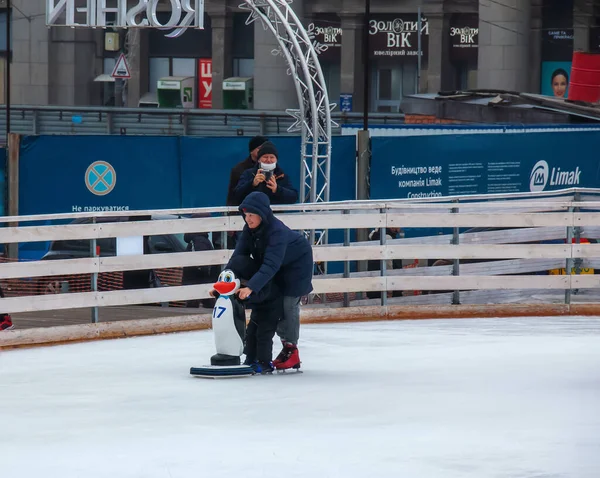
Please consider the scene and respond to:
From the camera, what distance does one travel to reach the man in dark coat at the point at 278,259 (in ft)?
33.2

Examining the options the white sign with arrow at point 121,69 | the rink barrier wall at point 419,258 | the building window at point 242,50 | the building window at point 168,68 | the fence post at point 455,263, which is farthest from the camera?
the building window at point 168,68

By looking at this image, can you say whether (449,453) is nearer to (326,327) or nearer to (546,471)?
(546,471)

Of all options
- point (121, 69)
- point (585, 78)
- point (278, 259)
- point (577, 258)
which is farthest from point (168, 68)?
point (278, 259)

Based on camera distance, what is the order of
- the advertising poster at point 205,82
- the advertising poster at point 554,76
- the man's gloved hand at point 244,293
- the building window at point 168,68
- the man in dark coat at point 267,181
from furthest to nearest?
the building window at point 168,68 → the advertising poster at point 205,82 → the advertising poster at point 554,76 → the man in dark coat at point 267,181 → the man's gloved hand at point 244,293

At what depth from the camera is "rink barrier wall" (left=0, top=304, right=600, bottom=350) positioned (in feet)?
41.2

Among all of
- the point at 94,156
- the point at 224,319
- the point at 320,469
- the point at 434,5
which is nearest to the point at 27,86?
the point at 434,5

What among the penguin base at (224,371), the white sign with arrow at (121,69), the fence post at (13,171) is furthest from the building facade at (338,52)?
the penguin base at (224,371)

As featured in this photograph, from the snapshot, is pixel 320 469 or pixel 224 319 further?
pixel 224 319

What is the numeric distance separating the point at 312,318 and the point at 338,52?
3782 cm

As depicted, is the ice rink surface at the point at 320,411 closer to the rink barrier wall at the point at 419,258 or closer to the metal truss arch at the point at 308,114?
the rink barrier wall at the point at 419,258

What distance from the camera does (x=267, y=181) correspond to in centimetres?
1228

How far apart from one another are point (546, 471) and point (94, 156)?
10976mm

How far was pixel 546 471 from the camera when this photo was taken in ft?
23.5

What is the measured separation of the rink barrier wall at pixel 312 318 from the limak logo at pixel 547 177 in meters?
4.89
